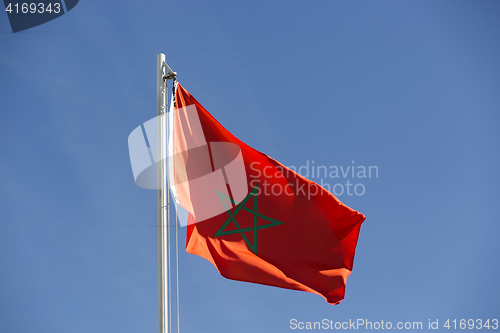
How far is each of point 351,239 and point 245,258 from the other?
8.17 ft

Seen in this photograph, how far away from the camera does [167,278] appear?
9664mm

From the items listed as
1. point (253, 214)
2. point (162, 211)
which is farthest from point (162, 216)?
point (253, 214)

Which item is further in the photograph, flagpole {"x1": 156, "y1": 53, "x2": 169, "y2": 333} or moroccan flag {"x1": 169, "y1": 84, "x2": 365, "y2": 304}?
moroccan flag {"x1": 169, "y1": 84, "x2": 365, "y2": 304}

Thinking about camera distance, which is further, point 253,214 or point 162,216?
point 253,214

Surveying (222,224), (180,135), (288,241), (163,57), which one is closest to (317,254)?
(288,241)

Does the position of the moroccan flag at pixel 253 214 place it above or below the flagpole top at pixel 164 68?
below

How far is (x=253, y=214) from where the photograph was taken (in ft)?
37.9

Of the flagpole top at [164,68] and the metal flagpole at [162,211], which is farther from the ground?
the flagpole top at [164,68]

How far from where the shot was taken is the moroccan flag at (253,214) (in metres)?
11.1

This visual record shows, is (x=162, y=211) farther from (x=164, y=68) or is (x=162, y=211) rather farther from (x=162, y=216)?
(x=164, y=68)

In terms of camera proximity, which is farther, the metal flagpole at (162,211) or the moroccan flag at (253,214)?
the moroccan flag at (253,214)

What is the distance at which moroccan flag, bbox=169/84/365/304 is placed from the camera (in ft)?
36.4

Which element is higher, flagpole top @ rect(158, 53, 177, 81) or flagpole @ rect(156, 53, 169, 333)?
flagpole top @ rect(158, 53, 177, 81)

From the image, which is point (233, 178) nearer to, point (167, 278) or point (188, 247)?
point (188, 247)
